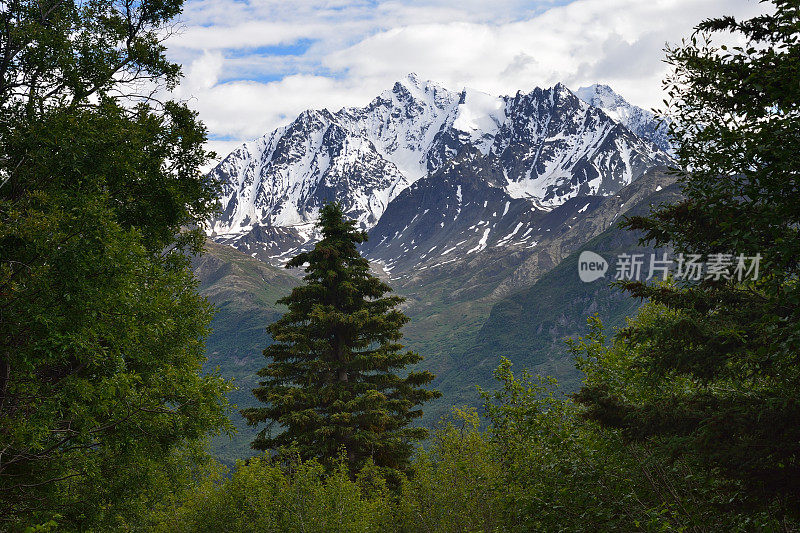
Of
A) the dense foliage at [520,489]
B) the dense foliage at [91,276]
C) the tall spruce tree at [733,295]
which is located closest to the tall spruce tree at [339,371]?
the dense foliage at [520,489]

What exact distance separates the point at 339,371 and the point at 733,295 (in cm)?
1798

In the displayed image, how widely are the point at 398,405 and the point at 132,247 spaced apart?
699 inches

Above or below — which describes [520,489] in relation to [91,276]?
below

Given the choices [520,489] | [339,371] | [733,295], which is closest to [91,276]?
[520,489]

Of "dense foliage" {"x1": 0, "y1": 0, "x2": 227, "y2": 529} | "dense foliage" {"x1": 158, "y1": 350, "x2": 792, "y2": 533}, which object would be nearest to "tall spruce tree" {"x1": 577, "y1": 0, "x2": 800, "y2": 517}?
"dense foliage" {"x1": 158, "y1": 350, "x2": 792, "y2": 533}

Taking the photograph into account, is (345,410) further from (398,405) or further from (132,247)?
(132,247)

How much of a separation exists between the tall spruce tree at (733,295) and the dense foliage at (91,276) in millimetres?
9264

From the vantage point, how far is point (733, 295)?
12133 millimetres

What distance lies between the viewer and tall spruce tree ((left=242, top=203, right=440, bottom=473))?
24.4m

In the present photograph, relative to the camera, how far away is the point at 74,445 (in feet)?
39.7

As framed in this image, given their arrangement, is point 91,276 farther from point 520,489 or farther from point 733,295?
point 733,295

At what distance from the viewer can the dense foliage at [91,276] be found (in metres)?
10.2

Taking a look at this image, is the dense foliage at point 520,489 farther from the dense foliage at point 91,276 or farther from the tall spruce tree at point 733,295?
the dense foliage at point 91,276

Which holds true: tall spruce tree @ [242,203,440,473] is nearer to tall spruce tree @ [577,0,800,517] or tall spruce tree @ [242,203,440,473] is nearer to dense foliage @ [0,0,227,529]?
dense foliage @ [0,0,227,529]
